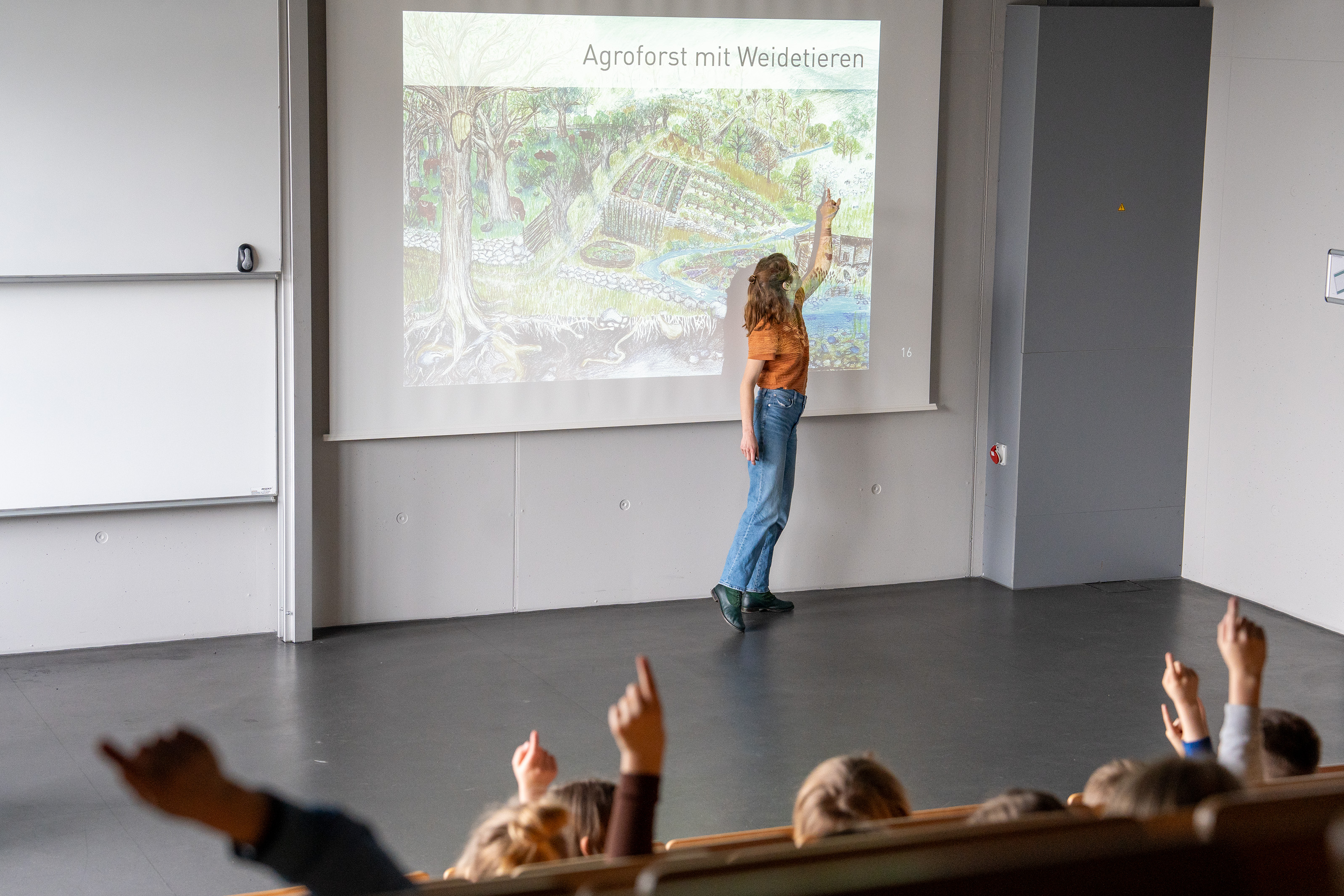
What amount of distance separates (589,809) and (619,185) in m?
3.89

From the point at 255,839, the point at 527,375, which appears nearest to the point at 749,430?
the point at 527,375

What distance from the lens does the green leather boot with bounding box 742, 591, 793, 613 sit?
225 inches

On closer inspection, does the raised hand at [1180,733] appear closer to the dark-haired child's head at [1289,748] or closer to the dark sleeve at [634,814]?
the dark-haired child's head at [1289,748]

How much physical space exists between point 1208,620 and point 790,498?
1.86 metres

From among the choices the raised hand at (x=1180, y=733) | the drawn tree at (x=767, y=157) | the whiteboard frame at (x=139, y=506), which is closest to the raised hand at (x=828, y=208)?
the drawn tree at (x=767, y=157)

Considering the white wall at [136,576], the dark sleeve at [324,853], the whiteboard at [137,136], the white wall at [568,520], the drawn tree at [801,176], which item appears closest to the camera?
the dark sleeve at [324,853]

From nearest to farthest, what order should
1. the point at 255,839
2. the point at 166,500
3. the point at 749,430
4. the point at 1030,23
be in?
the point at 255,839, the point at 166,500, the point at 749,430, the point at 1030,23

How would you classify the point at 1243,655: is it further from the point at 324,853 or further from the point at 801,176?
the point at 801,176

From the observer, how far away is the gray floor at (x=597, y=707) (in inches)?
145

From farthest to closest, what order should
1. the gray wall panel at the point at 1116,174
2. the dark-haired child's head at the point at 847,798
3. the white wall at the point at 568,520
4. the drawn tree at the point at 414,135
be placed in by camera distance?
the gray wall panel at the point at 1116,174 < the drawn tree at the point at 414,135 < the white wall at the point at 568,520 < the dark-haired child's head at the point at 847,798

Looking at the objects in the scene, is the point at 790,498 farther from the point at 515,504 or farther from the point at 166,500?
the point at 166,500

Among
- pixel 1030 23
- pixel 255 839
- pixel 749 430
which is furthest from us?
pixel 1030 23

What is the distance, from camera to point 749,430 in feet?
17.9

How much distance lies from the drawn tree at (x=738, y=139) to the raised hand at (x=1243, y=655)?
4034mm
